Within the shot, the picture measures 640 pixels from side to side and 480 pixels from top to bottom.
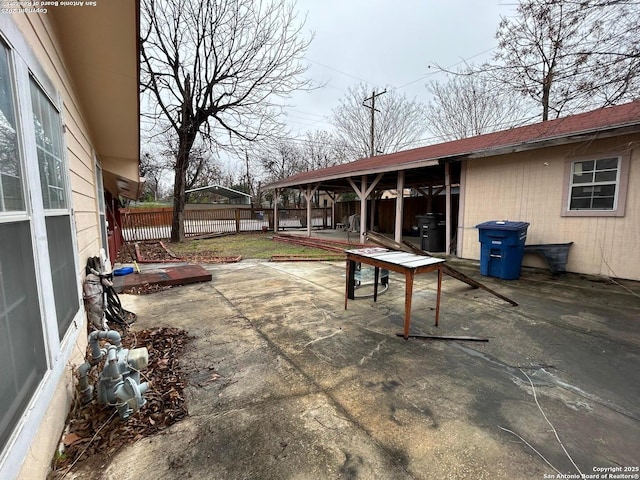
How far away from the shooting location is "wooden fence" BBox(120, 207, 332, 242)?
13.0 m

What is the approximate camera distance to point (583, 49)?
3494 mm

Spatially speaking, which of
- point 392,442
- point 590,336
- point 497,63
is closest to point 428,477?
point 392,442

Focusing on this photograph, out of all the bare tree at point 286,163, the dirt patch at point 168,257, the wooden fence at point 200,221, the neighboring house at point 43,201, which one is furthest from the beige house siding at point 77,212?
the bare tree at point 286,163

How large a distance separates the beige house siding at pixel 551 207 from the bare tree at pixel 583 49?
2.07 metres

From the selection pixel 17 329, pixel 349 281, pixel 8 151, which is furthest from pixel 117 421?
pixel 349 281

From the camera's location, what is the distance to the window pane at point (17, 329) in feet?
3.78

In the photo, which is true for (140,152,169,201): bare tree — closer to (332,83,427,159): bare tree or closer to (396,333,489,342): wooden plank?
(332,83,427,159): bare tree

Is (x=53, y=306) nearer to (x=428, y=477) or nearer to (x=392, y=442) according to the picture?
(x=392, y=442)

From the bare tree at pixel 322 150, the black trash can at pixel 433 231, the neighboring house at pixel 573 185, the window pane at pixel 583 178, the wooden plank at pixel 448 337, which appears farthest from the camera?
the bare tree at pixel 322 150

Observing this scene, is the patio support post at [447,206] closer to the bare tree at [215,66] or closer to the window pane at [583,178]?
the window pane at [583,178]

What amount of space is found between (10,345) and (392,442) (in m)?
1.95

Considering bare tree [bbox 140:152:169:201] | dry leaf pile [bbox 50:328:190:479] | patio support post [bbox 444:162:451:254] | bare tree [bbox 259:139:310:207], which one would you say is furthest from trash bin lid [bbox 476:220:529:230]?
bare tree [bbox 140:152:169:201]

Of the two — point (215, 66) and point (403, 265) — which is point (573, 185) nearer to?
point (403, 265)

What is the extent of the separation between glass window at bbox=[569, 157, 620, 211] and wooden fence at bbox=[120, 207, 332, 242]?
44.2ft
